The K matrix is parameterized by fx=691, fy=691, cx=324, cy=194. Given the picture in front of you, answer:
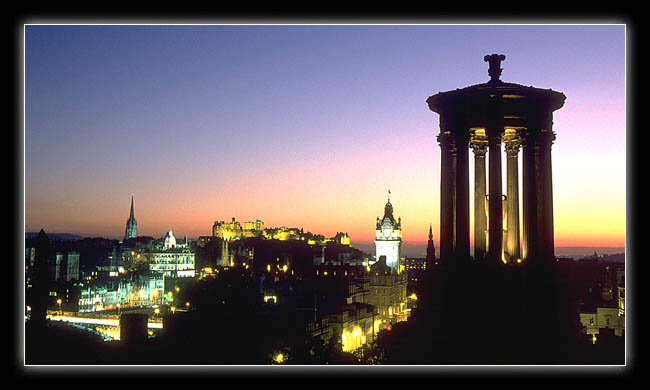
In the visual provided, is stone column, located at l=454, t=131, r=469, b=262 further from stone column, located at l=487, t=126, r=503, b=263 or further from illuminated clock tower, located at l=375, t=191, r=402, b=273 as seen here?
illuminated clock tower, located at l=375, t=191, r=402, b=273

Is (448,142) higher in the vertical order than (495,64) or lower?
lower

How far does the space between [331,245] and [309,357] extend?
6525 centimetres

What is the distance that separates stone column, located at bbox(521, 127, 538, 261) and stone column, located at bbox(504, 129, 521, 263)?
0.43 meters

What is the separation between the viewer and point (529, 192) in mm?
11219

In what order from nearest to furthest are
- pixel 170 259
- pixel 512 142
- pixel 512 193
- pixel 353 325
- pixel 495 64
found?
1. pixel 495 64
2. pixel 512 193
3. pixel 512 142
4. pixel 353 325
5. pixel 170 259

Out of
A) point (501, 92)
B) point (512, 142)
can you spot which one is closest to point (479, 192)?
point (512, 142)

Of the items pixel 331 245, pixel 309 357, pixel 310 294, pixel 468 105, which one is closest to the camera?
pixel 468 105

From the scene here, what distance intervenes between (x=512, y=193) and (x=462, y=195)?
3.45 ft

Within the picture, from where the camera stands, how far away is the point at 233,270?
209ft

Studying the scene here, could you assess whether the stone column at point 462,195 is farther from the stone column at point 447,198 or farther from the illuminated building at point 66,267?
the illuminated building at point 66,267

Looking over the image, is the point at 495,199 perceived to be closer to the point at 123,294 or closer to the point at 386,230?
the point at 123,294

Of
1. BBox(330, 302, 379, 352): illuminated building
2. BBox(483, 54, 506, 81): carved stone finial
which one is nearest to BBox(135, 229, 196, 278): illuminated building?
BBox(330, 302, 379, 352): illuminated building
